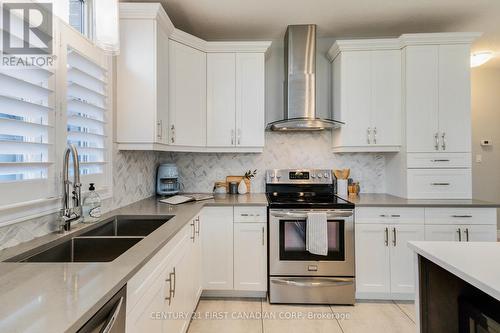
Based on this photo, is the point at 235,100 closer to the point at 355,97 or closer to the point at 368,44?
the point at 355,97

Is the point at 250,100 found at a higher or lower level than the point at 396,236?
higher

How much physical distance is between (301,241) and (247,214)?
0.54m

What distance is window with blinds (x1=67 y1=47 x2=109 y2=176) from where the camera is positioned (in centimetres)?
161

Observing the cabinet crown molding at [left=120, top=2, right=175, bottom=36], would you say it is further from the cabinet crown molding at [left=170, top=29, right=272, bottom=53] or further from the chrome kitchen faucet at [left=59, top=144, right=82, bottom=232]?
the chrome kitchen faucet at [left=59, top=144, right=82, bottom=232]

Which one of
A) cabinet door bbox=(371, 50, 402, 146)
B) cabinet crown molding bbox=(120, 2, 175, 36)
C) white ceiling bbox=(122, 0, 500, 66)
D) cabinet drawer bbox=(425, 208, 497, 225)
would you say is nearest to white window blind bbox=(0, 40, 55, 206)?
cabinet crown molding bbox=(120, 2, 175, 36)

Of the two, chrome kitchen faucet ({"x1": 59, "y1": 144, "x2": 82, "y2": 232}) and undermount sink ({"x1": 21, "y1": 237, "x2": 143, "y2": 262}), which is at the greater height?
chrome kitchen faucet ({"x1": 59, "y1": 144, "x2": 82, "y2": 232})

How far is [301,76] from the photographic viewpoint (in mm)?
2783

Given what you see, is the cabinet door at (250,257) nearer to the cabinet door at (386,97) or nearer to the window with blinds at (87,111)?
the window with blinds at (87,111)

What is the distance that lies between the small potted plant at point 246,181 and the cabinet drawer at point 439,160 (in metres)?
1.63

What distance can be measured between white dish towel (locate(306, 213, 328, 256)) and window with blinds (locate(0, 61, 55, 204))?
6.17 feet

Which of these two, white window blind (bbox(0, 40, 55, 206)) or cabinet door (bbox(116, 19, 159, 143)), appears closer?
white window blind (bbox(0, 40, 55, 206))

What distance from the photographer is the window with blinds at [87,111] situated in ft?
5.27

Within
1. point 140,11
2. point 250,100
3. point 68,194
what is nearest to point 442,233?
point 250,100

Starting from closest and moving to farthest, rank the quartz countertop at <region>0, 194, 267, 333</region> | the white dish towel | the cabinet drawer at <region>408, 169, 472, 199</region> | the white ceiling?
the quartz countertop at <region>0, 194, 267, 333</region>, the white dish towel, the white ceiling, the cabinet drawer at <region>408, 169, 472, 199</region>
